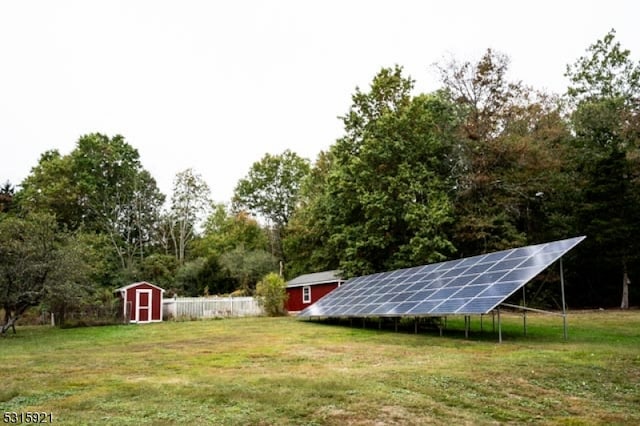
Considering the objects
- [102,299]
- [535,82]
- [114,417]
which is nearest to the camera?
[114,417]

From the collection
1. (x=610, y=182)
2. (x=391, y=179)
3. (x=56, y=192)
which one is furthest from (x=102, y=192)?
(x=610, y=182)

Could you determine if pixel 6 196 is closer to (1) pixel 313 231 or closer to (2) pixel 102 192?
(2) pixel 102 192

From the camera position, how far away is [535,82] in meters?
30.2

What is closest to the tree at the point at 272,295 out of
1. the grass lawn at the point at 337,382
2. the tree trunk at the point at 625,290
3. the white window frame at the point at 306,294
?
the white window frame at the point at 306,294

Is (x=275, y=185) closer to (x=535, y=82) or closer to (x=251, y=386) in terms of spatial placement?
(x=535, y=82)

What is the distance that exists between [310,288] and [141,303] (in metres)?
10.4

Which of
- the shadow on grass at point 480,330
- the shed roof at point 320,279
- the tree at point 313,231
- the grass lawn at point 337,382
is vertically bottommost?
the shadow on grass at point 480,330

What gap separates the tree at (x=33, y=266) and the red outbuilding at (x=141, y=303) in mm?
5860

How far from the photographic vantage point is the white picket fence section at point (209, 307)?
25.6 metres

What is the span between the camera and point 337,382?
22.7 feet

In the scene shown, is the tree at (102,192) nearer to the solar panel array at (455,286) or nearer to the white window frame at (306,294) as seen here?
the white window frame at (306,294)

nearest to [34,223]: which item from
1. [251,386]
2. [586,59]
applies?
[251,386]

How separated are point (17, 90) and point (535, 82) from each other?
94.1ft


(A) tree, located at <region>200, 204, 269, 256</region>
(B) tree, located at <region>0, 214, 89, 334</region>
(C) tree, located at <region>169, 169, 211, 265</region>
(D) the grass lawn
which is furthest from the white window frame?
(D) the grass lawn
